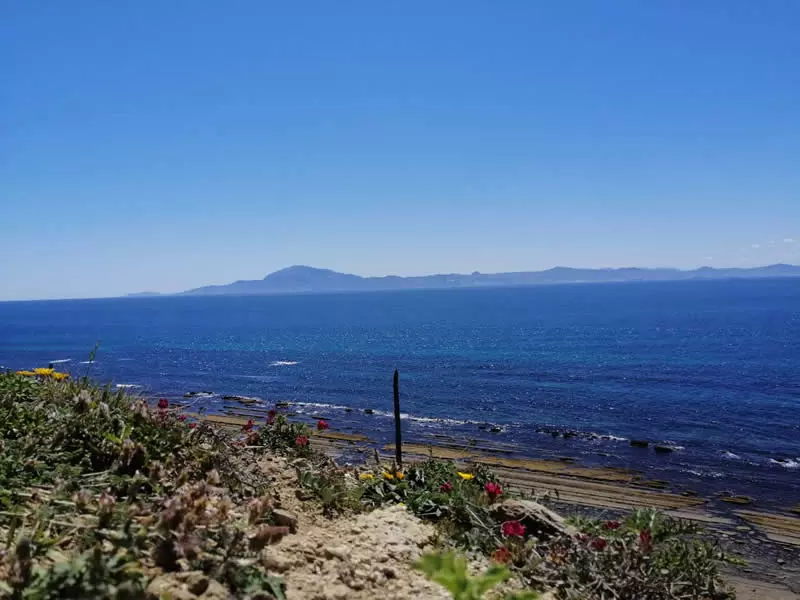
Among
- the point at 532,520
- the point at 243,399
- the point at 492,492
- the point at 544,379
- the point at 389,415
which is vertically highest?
the point at 492,492

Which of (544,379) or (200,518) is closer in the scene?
(200,518)

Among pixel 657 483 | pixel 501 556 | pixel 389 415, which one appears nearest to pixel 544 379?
pixel 389 415

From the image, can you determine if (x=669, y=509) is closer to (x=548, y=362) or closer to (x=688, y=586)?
(x=688, y=586)

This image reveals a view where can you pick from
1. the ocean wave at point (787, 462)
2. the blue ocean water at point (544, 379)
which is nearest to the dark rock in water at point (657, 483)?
the blue ocean water at point (544, 379)

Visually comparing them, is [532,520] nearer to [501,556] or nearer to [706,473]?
[501,556]

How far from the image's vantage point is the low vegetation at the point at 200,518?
3180 mm

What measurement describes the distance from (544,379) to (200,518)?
4650cm

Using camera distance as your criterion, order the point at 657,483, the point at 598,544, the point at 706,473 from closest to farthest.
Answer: the point at 598,544 → the point at 657,483 → the point at 706,473

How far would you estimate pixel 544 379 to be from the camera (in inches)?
1902

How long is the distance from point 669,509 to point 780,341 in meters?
58.7

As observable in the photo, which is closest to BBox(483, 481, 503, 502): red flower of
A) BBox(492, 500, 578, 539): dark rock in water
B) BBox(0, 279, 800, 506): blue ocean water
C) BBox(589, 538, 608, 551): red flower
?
BBox(492, 500, 578, 539): dark rock in water

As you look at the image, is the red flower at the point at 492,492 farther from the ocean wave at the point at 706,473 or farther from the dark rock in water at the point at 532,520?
the ocean wave at the point at 706,473

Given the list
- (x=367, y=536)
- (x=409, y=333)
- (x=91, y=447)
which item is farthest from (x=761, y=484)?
(x=409, y=333)

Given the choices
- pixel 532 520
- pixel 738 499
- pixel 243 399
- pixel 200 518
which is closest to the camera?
pixel 200 518
